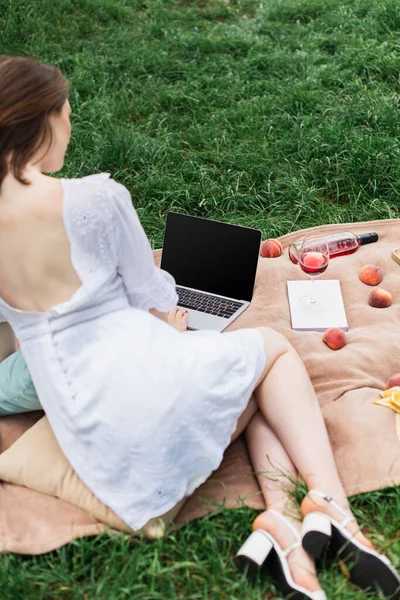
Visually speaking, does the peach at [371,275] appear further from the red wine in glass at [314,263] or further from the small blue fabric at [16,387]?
the small blue fabric at [16,387]

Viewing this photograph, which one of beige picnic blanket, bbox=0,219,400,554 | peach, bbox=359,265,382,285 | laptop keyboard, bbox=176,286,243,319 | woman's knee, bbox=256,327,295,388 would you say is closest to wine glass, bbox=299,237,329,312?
beige picnic blanket, bbox=0,219,400,554

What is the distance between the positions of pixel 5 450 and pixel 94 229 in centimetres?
109

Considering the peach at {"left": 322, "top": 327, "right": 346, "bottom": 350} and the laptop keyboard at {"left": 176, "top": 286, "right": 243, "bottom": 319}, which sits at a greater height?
the peach at {"left": 322, "top": 327, "right": 346, "bottom": 350}

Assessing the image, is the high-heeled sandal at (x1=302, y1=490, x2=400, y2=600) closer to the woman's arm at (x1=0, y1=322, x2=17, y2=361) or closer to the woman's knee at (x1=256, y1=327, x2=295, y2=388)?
the woman's knee at (x1=256, y1=327, x2=295, y2=388)

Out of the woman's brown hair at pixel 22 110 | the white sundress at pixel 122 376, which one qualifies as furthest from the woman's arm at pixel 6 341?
the woman's brown hair at pixel 22 110

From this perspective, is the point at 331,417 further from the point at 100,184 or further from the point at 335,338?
the point at 100,184

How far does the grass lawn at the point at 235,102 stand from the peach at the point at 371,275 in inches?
27.5

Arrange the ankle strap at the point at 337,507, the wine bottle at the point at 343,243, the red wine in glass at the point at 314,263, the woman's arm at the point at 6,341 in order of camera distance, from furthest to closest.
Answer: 1. the wine bottle at the point at 343,243
2. the red wine in glass at the point at 314,263
3. the woman's arm at the point at 6,341
4. the ankle strap at the point at 337,507

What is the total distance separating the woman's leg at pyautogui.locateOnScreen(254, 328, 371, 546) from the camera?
8.66ft

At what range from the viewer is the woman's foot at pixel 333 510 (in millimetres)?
2469

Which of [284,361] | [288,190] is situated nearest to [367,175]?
[288,190]

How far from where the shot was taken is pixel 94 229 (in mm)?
2457

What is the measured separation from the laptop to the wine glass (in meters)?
0.25

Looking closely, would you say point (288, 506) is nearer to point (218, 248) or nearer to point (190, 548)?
point (190, 548)
